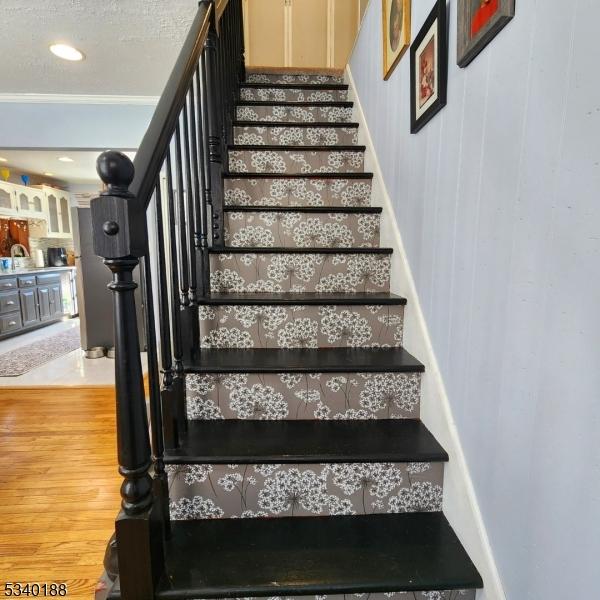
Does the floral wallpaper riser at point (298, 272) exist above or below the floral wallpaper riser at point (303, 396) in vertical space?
above

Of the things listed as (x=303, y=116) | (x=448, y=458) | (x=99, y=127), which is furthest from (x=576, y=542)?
(x=99, y=127)

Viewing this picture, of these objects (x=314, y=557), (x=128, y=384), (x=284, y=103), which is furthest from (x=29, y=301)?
(x=314, y=557)

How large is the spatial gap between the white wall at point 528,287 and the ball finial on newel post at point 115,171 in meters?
0.84

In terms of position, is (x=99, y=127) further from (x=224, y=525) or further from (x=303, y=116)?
(x=224, y=525)

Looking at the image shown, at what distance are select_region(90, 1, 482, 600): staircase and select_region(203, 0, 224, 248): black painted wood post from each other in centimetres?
1

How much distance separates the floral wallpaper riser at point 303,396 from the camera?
1283mm

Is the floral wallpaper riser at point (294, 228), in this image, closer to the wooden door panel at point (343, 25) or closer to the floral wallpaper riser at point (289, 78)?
the floral wallpaper riser at point (289, 78)

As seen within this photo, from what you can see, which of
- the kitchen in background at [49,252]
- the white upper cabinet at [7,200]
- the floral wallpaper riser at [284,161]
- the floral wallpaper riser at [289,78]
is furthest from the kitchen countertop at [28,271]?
the floral wallpaper riser at [284,161]

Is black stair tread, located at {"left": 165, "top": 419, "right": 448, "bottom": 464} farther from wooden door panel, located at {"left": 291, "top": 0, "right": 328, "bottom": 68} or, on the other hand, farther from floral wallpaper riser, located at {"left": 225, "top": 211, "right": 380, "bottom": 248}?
wooden door panel, located at {"left": 291, "top": 0, "right": 328, "bottom": 68}

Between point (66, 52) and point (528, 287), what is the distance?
337 centimetres

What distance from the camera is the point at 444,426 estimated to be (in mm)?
1131

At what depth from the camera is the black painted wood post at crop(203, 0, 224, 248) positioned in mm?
1689

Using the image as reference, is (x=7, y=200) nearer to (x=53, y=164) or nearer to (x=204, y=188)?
(x=53, y=164)

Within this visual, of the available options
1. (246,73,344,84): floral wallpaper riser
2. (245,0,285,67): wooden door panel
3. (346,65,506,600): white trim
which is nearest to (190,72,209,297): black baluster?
(346,65,506,600): white trim
